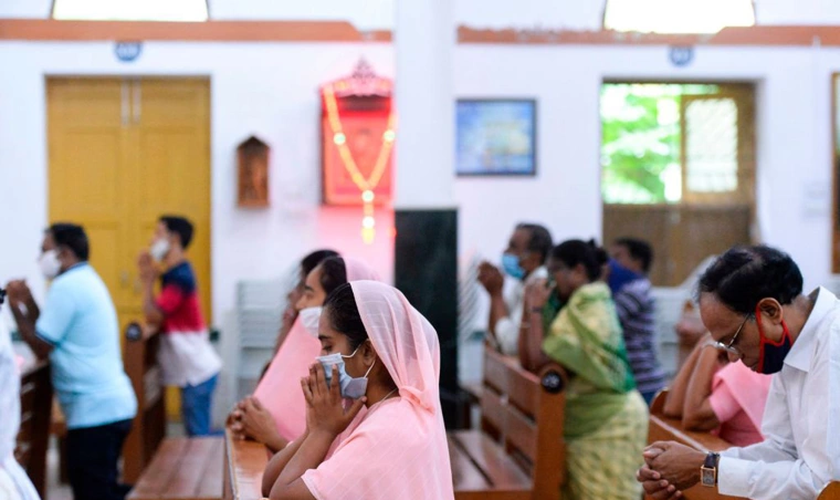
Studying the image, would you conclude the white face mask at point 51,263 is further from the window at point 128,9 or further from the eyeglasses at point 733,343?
the eyeglasses at point 733,343

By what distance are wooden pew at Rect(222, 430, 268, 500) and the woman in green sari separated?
5.00 ft

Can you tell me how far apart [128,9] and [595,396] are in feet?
12.9

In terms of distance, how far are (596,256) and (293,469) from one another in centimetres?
264

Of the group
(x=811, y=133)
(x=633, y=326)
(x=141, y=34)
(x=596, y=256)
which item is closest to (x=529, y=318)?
(x=596, y=256)

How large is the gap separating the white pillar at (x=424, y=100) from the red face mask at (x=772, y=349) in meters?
3.40

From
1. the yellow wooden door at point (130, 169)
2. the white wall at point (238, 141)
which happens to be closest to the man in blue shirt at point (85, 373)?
the white wall at point (238, 141)

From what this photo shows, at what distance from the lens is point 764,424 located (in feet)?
9.38

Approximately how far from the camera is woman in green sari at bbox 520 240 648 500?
4633mm

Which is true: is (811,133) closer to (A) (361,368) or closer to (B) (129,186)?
(B) (129,186)

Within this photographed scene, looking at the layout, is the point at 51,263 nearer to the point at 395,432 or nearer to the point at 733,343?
the point at 395,432

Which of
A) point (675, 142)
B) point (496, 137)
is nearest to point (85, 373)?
point (496, 137)

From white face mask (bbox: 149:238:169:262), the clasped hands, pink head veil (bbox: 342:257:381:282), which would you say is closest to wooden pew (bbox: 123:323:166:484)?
white face mask (bbox: 149:238:169:262)

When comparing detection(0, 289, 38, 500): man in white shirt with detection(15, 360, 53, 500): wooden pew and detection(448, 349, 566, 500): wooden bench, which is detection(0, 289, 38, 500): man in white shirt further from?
detection(448, 349, 566, 500): wooden bench

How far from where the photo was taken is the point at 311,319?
11.5 ft
